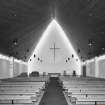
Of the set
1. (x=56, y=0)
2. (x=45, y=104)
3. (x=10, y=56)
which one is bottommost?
(x=45, y=104)

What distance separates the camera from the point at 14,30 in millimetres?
25938

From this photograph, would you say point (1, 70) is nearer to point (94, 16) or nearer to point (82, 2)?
point (94, 16)

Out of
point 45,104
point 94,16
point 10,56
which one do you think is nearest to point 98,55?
point 10,56

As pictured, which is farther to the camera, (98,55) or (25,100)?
(98,55)

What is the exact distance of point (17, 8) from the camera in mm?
18812

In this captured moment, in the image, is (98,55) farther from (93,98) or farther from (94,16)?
(93,98)

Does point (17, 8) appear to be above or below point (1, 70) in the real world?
above

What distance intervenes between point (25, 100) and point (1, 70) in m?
24.7

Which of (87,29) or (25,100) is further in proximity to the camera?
(87,29)

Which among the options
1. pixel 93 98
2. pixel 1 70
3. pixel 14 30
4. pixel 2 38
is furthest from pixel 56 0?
pixel 1 70

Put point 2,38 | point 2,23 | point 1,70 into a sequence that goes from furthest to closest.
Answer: point 1,70
point 2,38
point 2,23

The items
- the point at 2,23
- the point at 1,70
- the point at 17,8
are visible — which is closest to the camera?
the point at 17,8

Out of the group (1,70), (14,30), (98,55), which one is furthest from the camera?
(98,55)

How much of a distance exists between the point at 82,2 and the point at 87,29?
9110 mm
